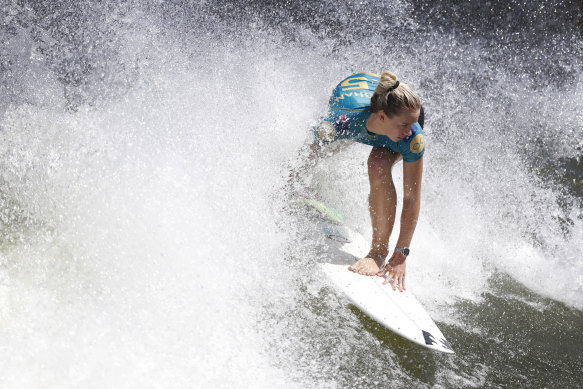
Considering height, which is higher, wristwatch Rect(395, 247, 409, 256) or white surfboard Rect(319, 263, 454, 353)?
wristwatch Rect(395, 247, 409, 256)

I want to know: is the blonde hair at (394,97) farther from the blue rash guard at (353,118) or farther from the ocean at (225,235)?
the ocean at (225,235)

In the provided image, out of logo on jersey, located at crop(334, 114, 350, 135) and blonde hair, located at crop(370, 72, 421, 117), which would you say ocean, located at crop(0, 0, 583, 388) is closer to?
logo on jersey, located at crop(334, 114, 350, 135)

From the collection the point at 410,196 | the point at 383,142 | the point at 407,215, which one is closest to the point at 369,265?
the point at 407,215

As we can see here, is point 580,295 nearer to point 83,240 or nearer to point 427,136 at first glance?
point 427,136

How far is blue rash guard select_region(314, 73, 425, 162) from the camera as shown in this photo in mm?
3237

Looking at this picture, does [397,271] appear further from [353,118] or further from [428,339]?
[353,118]

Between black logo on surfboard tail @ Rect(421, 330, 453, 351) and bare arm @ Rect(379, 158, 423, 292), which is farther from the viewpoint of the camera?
bare arm @ Rect(379, 158, 423, 292)

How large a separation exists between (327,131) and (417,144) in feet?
2.34

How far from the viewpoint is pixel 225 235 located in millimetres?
3121

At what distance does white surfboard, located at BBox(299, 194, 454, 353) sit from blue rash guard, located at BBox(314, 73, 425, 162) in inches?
31.4

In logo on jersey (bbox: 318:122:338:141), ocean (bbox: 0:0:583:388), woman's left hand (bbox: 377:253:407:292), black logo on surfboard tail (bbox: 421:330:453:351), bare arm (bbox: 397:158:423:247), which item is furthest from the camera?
logo on jersey (bbox: 318:122:338:141)

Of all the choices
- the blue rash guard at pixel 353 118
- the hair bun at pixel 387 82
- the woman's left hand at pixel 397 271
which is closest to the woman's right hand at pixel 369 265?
the woman's left hand at pixel 397 271

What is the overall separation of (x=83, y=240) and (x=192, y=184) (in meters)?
0.77

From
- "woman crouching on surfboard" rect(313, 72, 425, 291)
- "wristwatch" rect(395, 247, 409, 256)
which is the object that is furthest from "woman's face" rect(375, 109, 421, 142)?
"wristwatch" rect(395, 247, 409, 256)
